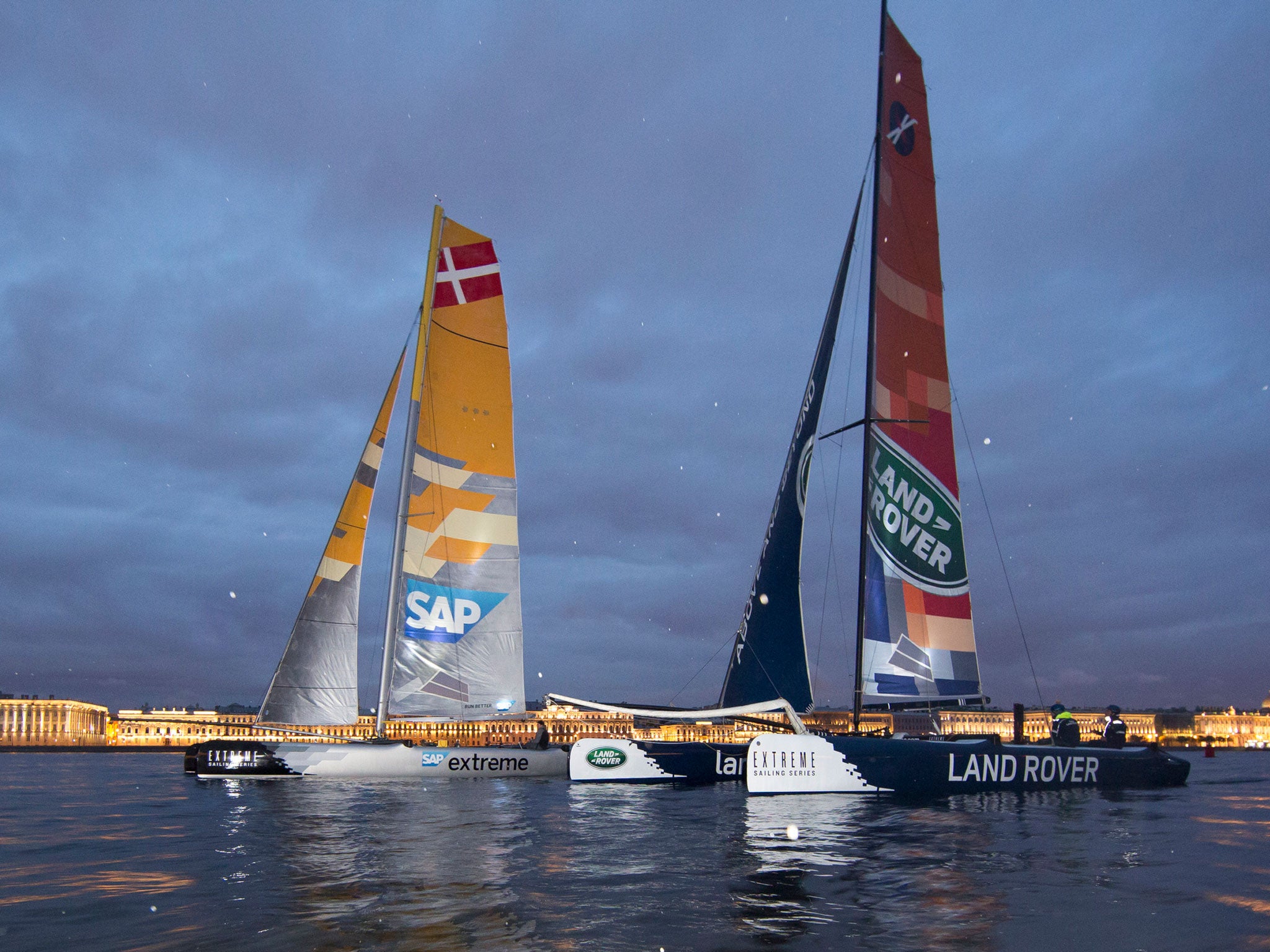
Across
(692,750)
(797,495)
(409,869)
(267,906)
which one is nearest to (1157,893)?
(409,869)

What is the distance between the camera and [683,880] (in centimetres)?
1038

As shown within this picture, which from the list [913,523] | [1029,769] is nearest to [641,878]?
[913,523]

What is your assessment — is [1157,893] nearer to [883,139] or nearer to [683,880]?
[683,880]

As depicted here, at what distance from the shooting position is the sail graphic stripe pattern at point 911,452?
20250 millimetres

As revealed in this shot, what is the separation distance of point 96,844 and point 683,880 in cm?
1036

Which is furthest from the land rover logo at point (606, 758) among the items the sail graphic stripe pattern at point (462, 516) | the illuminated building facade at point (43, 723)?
the illuminated building facade at point (43, 723)

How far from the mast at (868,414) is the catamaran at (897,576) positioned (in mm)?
35

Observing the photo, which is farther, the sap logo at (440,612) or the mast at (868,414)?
the sap logo at (440,612)

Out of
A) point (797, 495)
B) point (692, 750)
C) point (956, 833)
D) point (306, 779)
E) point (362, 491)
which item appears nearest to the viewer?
point (956, 833)

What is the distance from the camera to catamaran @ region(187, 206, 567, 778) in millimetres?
25875

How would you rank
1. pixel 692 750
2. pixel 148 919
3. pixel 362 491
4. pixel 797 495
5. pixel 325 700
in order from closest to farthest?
pixel 148 919 → pixel 797 495 → pixel 692 750 → pixel 325 700 → pixel 362 491

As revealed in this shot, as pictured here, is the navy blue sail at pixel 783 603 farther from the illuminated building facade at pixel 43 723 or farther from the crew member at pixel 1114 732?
the illuminated building facade at pixel 43 723

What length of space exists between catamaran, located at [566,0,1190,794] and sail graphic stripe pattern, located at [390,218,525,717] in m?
7.65

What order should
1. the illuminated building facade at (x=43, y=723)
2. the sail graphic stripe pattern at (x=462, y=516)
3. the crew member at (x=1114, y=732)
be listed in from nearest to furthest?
1. the crew member at (x=1114, y=732)
2. the sail graphic stripe pattern at (x=462, y=516)
3. the illuminated building facade at (x=43, y=723)
